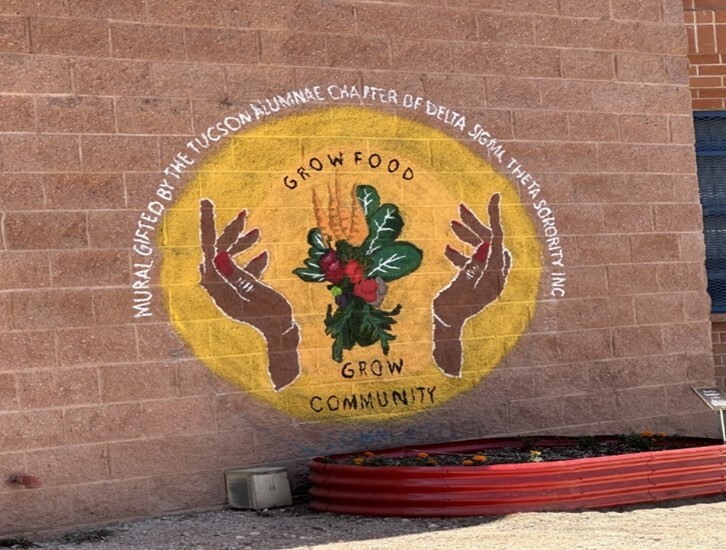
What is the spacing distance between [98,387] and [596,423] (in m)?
3.65

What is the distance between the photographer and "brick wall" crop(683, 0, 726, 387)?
1077 cm

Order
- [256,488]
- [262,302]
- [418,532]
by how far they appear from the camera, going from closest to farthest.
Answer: [418,532] → [256,488] → [262,302]

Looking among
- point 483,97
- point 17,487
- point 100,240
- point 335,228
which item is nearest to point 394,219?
point 335,228

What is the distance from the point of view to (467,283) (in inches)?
354

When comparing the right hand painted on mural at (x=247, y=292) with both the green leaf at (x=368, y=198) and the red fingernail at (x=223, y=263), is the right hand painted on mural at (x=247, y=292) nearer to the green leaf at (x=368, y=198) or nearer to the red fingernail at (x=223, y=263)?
the red fingernail at (x=223, y=263)

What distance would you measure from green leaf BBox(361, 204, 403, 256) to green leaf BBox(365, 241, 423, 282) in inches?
1.7

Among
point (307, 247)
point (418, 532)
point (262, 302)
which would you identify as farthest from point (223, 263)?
point (418, 532)

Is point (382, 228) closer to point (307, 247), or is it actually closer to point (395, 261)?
point (395, 261)

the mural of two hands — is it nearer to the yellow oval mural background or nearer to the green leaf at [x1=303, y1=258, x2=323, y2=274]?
the yellow oval mural background

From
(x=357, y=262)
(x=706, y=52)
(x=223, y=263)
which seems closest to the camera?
(x=223, y=263)

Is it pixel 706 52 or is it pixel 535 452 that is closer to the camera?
pixel 535 452

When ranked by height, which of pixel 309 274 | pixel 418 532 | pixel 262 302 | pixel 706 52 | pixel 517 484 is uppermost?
pixel 706 52

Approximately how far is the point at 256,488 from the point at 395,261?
1804 millimetres

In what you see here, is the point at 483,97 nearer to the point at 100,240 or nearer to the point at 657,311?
the point at 657,311
